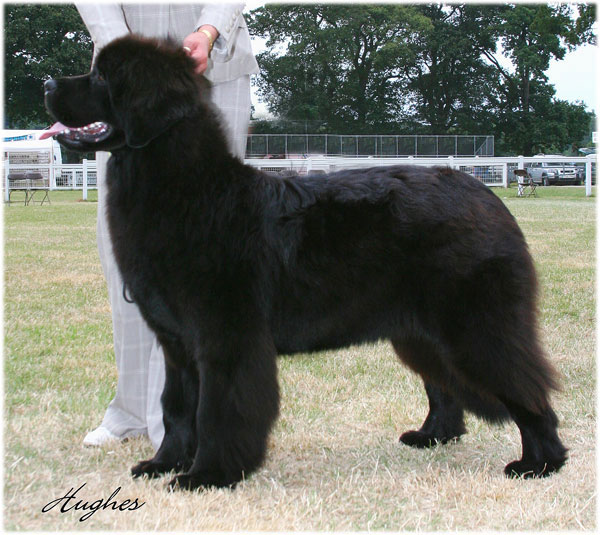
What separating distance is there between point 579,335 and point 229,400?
3539 mm

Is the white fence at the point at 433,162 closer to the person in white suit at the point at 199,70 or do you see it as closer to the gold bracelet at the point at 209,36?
the person in white suit at the point at 199,70

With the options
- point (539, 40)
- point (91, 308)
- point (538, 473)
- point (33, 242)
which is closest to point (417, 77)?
point (539, 40)

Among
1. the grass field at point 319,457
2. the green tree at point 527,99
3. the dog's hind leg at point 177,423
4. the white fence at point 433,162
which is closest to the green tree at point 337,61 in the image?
the green tree at point 527,99

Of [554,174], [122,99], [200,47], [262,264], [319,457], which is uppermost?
[554,174]

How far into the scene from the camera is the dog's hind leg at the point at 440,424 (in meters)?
3.18

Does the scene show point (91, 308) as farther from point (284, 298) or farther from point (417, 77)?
point (417, 77)

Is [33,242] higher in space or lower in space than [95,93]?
lower

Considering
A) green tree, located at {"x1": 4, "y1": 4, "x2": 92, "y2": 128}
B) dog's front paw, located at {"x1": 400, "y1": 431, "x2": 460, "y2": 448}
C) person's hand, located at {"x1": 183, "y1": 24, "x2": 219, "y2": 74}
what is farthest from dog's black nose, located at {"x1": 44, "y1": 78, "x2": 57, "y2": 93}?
green tree, located at {"x1": 4, "y1": 4, "x2": 92, "y2": 128}

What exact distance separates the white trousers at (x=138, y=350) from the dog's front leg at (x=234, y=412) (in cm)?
59

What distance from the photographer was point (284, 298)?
2660 millimetres

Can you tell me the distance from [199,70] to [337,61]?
41.7 metres

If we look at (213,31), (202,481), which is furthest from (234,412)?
(213,31)

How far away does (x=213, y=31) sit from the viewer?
298 cm
